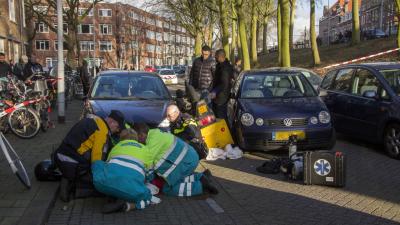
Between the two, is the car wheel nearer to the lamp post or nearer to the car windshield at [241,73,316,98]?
the car windshield at [241,73,316,98]

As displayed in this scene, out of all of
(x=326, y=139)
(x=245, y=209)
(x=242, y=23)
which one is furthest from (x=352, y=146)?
(x=242, y=23)

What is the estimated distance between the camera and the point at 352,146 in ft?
32.7

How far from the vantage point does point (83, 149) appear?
20.1 feet

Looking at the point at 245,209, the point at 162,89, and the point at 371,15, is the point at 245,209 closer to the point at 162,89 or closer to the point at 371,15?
the point at 162,89

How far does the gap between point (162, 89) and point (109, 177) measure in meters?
4.73

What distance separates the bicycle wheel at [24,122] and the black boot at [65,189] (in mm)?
4808

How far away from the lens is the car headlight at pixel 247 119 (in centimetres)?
894

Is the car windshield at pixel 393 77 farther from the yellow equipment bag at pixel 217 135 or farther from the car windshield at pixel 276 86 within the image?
the yellow equipment bag at pixel 217 135

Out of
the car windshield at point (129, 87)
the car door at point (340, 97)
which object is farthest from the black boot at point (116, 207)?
the car door at point (340, 97)

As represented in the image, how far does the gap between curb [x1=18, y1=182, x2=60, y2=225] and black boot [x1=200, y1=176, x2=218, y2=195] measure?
186 centimetres

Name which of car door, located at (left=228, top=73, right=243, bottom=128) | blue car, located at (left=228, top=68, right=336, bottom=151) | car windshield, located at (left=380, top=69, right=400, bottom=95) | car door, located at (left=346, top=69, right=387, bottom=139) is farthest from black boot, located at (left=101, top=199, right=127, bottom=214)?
car windshield, located at (left=380, top=69, right=400, bottom=95)

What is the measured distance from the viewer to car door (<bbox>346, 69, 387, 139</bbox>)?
9.15 m

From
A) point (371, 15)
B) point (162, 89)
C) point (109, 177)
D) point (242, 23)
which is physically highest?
point (371, 15)

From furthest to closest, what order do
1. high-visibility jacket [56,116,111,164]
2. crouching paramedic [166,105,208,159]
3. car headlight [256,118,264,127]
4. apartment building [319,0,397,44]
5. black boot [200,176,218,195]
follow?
1. apartment building [319,0,397,44]
2. car headlight [256,118,264,127]
3. crouching paramedic [166,105,208,159]
4. black boot [200,176,218,195]
5. high-visibility jacket [56,116,111,164]
